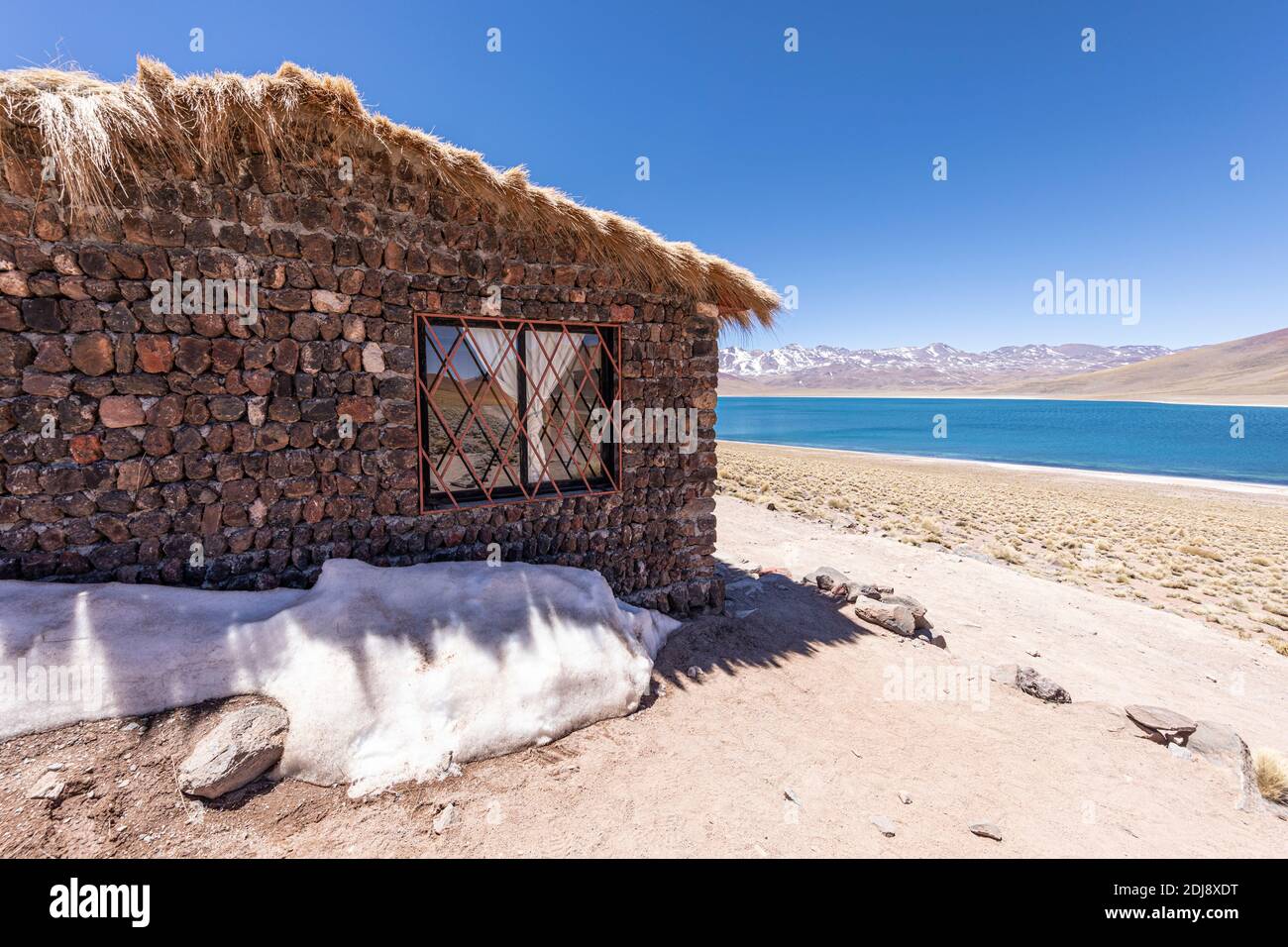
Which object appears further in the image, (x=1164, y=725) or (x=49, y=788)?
(x=1164, y=725)

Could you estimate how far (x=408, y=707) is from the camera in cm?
281

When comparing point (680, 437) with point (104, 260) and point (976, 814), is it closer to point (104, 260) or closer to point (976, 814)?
point (976, 814)

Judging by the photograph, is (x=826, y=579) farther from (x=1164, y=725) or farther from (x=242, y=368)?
(x=242, y=368)

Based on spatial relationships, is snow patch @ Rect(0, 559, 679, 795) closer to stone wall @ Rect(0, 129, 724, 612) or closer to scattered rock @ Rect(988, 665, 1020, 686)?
stone wall @ Rect(0, 129, 724, 612)

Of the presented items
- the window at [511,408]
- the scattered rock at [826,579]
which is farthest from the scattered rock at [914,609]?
the window at [511,408]

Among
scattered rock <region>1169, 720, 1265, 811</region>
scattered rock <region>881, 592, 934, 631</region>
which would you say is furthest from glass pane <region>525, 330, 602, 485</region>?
scattered rock <region>1169, 720, 1265, 811</region>

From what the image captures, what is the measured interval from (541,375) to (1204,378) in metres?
182

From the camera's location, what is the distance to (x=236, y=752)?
2377 mm

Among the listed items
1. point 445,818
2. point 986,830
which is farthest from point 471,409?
point 986,830

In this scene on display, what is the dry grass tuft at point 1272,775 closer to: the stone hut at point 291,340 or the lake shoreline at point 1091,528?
the lake shoreline at point 1091,528

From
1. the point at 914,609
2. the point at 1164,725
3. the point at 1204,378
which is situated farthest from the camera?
the point at 1204,378

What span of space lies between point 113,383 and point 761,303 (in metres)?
4.70

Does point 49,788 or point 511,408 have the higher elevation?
point 511,408
